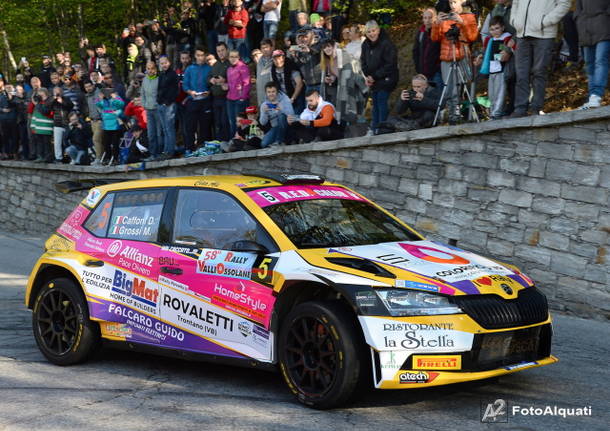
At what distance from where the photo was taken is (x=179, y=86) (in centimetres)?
1730

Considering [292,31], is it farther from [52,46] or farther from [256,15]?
[52,46]

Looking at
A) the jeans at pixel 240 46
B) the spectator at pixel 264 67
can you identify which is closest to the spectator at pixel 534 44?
the spectator at pixel 264 67

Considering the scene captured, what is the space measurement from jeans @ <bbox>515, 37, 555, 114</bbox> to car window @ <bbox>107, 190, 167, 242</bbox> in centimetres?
581

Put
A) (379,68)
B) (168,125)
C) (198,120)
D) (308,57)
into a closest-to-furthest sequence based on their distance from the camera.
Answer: (379,68)
(308,57)
(198,120)
(168,125)

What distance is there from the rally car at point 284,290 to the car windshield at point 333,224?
0.01 metres

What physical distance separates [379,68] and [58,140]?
11376 mm

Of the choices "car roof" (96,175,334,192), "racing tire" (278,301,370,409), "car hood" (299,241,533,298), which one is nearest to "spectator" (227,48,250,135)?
"car roof" (96,175,334,192)

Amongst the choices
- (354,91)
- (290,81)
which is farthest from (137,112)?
(354,91)

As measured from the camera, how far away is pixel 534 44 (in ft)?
36.5

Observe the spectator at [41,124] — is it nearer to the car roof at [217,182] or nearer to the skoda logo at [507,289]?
the car roof at [217,182]

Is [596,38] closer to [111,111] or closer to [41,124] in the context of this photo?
[111,111]

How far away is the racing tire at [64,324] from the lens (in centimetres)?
737

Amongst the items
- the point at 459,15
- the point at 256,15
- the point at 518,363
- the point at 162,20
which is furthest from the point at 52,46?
the point at 518,363

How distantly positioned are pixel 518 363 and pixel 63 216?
59.0ft
